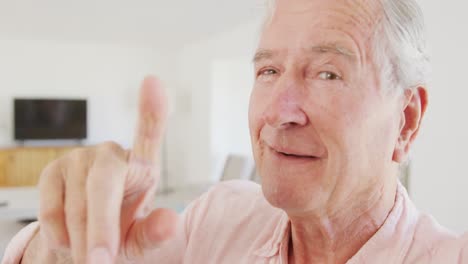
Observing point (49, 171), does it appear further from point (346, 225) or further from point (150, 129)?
point (346, 225)

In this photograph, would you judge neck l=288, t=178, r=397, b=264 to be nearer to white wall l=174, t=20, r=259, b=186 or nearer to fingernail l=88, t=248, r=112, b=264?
fingernail l=88, t=248, r=112, b=264

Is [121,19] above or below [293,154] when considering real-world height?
above

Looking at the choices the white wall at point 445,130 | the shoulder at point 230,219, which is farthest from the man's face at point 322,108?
the white wall at point 445,130

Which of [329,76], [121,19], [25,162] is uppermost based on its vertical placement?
[121,19]

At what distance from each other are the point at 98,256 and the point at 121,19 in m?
4.84

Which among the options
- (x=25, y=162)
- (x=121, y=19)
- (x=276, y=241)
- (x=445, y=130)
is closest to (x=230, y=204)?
(x=276, y=241)

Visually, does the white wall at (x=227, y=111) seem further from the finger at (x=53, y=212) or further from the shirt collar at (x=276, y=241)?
the finger at (x=53, y=212)

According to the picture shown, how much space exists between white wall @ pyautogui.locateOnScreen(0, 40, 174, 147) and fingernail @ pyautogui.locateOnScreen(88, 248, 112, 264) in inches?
252

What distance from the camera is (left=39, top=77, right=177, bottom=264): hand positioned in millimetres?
474

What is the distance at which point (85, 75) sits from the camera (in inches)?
271

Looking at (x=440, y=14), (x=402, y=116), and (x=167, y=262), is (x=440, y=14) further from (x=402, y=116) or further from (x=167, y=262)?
(x=167, y=262)

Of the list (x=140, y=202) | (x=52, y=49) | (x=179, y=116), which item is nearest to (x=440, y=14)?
(x=140, y=202)

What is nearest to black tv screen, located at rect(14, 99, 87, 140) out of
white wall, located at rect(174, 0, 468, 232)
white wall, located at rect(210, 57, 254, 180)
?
white wall, located at rect(210, 57, 254, 180)

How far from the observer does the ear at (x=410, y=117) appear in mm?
Result: 815
